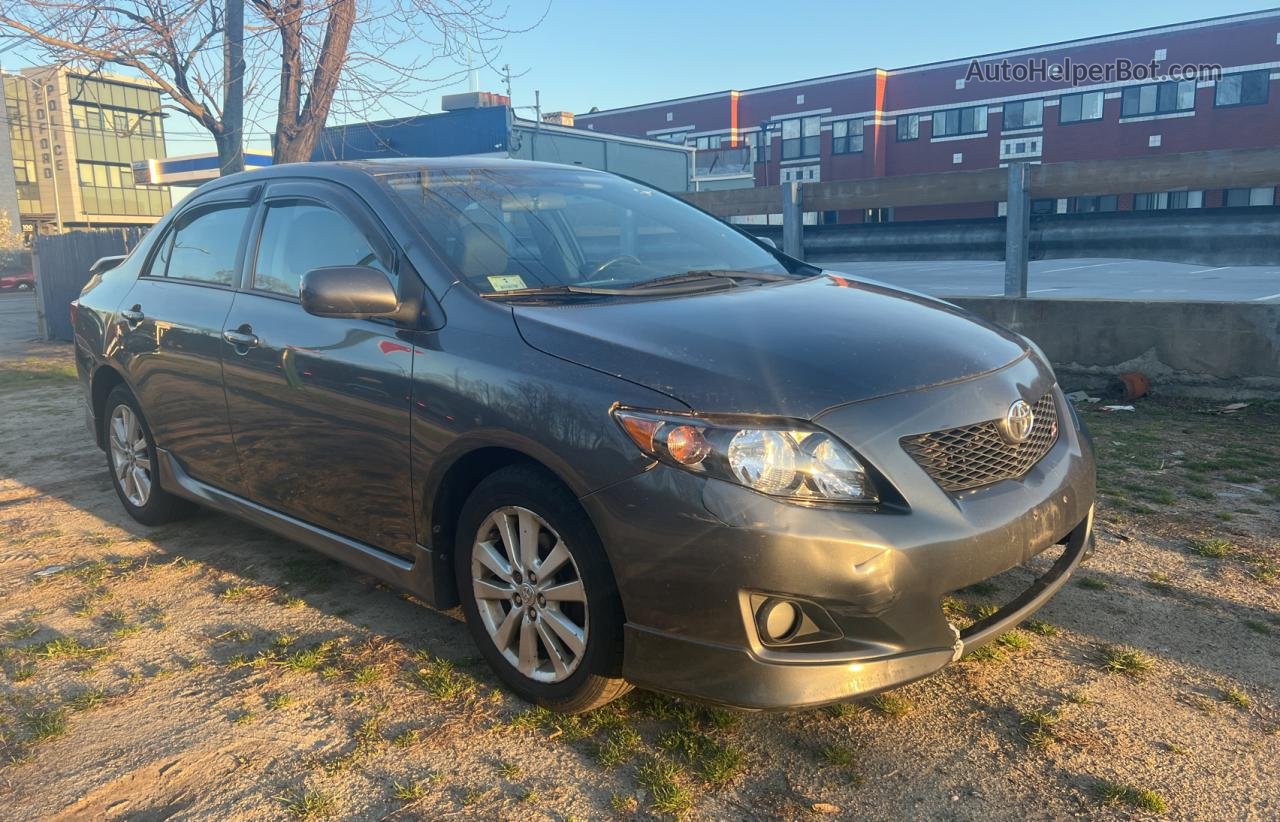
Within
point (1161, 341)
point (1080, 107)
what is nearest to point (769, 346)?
point (1161, 341)

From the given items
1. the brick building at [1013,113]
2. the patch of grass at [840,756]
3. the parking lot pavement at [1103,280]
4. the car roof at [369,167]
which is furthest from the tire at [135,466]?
the brick building at [1013,113]

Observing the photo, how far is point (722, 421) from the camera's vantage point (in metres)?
2.55

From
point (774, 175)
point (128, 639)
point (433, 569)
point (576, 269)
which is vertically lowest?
point (128, 639)

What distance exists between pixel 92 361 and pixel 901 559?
4736 millimetres

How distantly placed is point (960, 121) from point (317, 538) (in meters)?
43.9

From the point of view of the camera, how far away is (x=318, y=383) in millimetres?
3611

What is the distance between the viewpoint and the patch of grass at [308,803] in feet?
8.41

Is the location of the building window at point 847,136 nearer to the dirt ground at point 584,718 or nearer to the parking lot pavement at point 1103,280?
the parking lot pavement at point 1103,280

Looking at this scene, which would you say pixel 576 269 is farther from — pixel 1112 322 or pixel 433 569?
pixel 1112 322

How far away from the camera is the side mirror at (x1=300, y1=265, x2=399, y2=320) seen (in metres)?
3.24

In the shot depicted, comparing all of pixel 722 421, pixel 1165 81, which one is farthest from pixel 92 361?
pixel 1165 81

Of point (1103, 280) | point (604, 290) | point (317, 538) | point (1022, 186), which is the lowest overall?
point (317, 538)

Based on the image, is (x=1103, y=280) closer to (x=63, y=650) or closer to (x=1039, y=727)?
(x=1039, y=727)

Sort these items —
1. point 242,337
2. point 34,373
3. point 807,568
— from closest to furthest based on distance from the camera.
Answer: point 807,568 < point 242,337 < point 34,373
